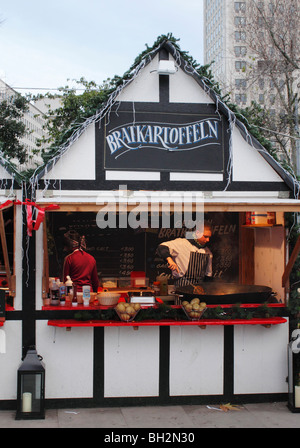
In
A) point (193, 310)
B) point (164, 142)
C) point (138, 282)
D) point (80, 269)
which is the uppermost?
point (164, 142)

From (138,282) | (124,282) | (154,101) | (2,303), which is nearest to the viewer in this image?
(2,303)

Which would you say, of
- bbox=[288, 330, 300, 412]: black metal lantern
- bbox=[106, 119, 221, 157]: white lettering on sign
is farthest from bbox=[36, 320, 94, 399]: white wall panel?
bbox=[288, 330, 300, 412]: black metal lantern

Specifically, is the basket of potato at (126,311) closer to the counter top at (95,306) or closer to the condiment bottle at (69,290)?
the counter top at (95,306)

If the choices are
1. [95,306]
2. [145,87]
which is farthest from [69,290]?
[145,87]

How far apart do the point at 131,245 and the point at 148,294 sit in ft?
11.1

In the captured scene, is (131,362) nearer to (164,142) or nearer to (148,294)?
(148,294)

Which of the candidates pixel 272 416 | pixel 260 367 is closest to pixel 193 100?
pixel 260 367

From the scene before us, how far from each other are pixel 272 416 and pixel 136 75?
4.89 m

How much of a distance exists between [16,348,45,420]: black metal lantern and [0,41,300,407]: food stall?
0.35 metres

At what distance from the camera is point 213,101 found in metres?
7.54

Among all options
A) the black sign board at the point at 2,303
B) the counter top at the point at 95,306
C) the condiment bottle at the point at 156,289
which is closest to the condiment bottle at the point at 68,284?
the counter top at the point at 95,306

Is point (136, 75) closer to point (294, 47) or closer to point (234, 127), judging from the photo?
point (234, 127)

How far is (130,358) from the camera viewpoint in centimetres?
722

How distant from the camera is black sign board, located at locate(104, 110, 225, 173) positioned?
24.1ft
